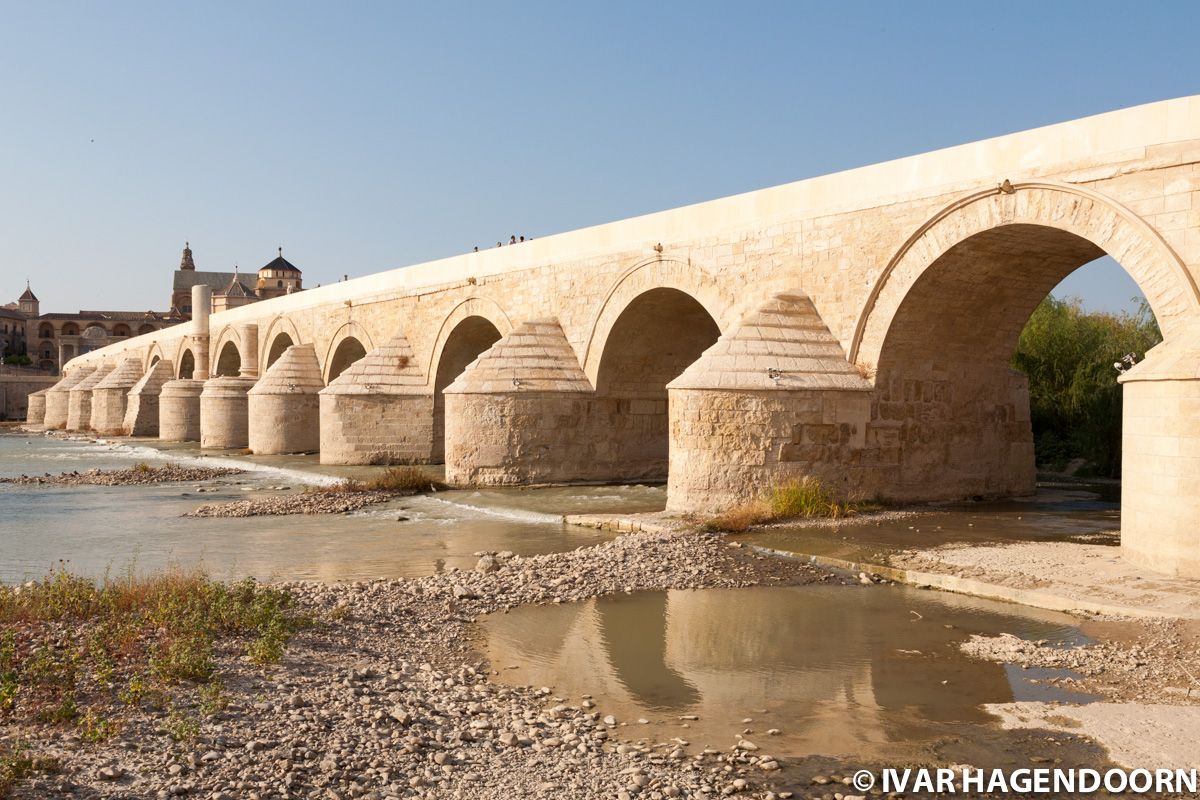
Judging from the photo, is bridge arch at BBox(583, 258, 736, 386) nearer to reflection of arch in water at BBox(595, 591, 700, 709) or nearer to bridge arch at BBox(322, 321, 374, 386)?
reflection of arch in water at BBox(595, 591, 700, 709)

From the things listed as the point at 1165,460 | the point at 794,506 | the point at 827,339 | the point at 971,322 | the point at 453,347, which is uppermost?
the point at 453,347

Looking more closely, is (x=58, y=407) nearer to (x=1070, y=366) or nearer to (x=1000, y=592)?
(x=1070, y=366)

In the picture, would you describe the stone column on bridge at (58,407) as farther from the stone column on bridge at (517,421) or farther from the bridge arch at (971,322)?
the bridge arch at (971,322)

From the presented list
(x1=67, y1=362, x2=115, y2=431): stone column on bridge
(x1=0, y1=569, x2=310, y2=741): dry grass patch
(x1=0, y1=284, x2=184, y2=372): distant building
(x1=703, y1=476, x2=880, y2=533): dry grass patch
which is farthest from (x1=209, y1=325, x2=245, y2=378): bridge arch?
(x1=0, y1=284, x2=184, y2=372): distant building

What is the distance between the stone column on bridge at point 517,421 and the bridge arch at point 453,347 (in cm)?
426

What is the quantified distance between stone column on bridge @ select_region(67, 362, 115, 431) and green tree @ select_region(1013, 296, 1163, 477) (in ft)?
117

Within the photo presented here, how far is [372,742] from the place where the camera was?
13.5 feet

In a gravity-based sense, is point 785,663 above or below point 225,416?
below

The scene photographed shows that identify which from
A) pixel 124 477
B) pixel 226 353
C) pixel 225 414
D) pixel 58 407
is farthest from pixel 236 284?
pixel 124 477

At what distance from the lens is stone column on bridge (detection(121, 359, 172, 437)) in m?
35.0

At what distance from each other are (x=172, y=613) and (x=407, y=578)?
8.14 ft

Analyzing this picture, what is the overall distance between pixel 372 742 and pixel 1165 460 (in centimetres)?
598

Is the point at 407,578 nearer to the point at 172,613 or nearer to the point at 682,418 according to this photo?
the point at 172,613

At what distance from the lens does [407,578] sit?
317 inches
